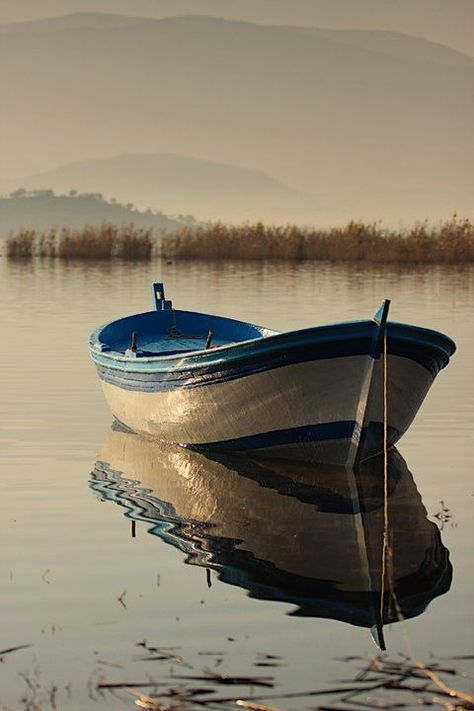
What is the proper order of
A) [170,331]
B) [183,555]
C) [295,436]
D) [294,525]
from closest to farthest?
[183,555], [294,525], [295,436], [170,331]

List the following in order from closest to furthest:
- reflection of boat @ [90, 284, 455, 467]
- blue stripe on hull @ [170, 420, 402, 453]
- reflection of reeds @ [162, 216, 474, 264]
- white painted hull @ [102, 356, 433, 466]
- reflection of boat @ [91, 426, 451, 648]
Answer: reflection of boat @ [91, 426, 451, 648] < reflection of boat @ [90, 284, 455, 467] < white painted hull @ [102, 356, 433, 466] < blue stripe on hull @ [170, 420, 402, 453] < reflection of reeds @ [162, 216, 474, 264]

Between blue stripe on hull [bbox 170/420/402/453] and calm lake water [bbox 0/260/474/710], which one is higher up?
blue stripe on hull [bbox 170/420/402/453]

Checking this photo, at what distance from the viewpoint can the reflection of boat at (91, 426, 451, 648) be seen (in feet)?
26.6

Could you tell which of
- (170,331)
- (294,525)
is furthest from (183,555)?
(170,331)

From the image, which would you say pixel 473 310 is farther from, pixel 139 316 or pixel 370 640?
pixel 370 640

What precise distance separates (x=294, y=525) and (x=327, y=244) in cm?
4378

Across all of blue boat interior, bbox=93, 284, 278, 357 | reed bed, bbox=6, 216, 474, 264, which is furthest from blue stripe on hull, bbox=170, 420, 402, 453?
reed bed, bbox=6, 216, 474, 264

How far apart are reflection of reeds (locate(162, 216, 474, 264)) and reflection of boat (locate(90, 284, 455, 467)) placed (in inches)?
1476

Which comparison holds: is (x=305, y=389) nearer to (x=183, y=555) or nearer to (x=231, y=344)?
(x=231, y=344)

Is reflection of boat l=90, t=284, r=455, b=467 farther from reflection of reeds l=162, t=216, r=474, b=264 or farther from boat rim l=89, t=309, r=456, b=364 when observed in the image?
reflection of reeds l=162, t=216, r=474, b=264

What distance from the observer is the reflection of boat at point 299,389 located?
11625 mm

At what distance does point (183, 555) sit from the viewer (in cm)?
901

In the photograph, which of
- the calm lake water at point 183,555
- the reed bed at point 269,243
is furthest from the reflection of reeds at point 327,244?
the calm lake water at point 183,555

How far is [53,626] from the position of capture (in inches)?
293
